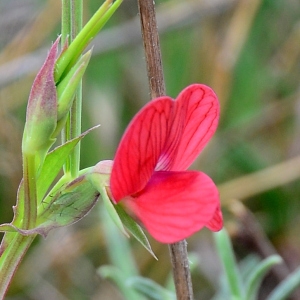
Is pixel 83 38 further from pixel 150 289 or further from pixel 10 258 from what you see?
pixel 150 289

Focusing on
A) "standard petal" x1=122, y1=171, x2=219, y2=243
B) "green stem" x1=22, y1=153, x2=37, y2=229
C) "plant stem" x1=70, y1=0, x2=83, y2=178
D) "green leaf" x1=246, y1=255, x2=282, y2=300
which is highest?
"plant stem" x1=70, y1=0, x2=83, y2=178

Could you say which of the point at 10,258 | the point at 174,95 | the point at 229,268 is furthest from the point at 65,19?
the point at 174,95

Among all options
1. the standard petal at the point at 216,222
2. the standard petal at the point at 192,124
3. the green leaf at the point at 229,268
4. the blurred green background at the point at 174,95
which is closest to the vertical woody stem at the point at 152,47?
the standard petal at the point at 192,124

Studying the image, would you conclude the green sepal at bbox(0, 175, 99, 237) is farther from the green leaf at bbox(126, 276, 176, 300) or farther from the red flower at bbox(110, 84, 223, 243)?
the green leaf at bbox(126, 276, 176, 300)

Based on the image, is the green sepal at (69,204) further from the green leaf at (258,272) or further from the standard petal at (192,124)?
the green leaf at (258,272)

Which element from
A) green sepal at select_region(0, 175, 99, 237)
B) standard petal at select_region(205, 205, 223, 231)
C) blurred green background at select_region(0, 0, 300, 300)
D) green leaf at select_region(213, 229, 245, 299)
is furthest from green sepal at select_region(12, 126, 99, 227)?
blurred green background at select_region(0, 0, 300, 300)
